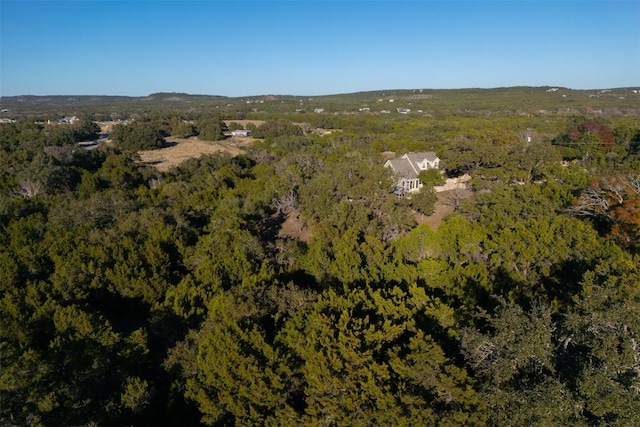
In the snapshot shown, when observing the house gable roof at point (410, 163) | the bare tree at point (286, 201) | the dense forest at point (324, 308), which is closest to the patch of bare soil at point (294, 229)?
the dense forest at point (324, 308)

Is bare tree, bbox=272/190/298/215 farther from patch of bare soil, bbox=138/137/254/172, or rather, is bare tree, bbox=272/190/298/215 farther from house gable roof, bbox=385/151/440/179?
patch of bare soil, bbox=138/137/254/172

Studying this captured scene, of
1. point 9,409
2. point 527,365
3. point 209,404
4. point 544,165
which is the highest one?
point 544,165

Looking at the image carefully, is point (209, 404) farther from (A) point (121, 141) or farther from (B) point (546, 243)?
(A) point (121, 141)

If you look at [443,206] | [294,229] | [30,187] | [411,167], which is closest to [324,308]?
[294,229]

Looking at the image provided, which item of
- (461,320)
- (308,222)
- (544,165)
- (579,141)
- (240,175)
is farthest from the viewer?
(579,141)

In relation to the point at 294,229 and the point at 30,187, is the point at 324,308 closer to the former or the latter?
the point at 294,229

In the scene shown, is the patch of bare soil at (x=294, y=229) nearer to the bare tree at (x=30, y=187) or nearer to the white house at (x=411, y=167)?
the white house at (x=411, y=167)

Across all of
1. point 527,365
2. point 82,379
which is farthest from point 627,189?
point 82,379
